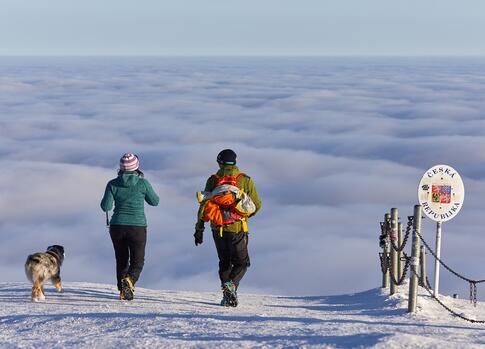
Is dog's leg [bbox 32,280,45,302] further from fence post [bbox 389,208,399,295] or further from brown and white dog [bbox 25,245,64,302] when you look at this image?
fence post [bbox 389,208,399,295]

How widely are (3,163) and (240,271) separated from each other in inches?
7050

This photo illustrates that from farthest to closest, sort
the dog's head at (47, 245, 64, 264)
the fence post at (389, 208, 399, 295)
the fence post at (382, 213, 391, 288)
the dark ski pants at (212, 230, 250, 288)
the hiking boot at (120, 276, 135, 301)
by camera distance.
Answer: the fence post at (382, 213, 391, 288) → the fence post at (389, 208, 399, 295) → the dog's head at (47, 245, 64, 264) → the hiking boot at (120, 276, 135, 301) → the dark ski pants at (212, 230, 250, 288)

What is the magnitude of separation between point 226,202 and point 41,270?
2160mm

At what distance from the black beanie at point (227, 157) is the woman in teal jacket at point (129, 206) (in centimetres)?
80

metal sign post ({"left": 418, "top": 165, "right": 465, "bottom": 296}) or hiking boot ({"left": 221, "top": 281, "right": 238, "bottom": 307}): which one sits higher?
metal sign post ({"left": 418, "top": 165, "right": 465, "bottom": 296})

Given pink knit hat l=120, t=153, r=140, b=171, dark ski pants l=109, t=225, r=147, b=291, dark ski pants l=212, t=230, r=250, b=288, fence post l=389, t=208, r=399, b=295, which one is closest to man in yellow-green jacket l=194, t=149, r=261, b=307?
dark ski pants l=212, t=230, r=250, b=288

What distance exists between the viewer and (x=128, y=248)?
869cm

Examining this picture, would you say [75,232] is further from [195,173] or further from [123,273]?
[123,273]

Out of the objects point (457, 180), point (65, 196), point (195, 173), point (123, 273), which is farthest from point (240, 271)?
point (195, 173)

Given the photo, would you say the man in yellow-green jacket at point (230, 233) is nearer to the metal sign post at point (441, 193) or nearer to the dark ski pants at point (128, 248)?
the dark ski pants at point (128, 248)

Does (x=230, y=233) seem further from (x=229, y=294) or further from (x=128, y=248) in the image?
(x=128, y=248)

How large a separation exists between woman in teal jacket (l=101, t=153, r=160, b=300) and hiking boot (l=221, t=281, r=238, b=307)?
0.91 metres

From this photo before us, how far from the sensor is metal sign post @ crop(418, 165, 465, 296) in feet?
30.5

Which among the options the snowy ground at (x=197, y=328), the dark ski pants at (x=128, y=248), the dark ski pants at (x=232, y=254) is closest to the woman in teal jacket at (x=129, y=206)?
the dark ski pants at (x=128, y=248)
